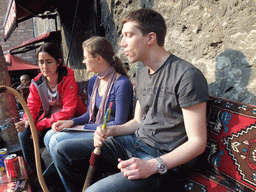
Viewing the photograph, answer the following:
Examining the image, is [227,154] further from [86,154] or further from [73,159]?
[73,159]

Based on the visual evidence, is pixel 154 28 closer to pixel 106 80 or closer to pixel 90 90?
pixel 106 80

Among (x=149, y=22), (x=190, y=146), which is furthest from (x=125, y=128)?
(x=149, y=22)

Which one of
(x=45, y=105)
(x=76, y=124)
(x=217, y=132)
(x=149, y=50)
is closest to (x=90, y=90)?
(x=76, y=124)

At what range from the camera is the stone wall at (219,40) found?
1581 millimetres

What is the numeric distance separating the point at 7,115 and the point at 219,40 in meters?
2.96

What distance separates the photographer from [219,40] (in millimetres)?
1821

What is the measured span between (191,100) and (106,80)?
1.15 metres

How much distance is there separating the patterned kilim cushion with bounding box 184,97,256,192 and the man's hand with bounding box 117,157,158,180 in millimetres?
345

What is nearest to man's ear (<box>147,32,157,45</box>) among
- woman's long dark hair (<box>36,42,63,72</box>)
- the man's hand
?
the man's hand

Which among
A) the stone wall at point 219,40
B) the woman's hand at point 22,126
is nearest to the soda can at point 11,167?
the woman's hand at point 22,126

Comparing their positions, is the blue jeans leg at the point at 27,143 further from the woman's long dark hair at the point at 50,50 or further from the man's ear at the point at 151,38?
the man's ear at the point at 151,38

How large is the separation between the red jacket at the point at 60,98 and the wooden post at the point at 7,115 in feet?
2.29

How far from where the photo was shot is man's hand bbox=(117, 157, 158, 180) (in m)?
1.13

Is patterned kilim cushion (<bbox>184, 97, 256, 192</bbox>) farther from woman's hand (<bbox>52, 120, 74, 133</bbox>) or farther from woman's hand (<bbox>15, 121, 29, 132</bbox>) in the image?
woman's hand (<bbox>15, 121, 29, 132</bbox>)
